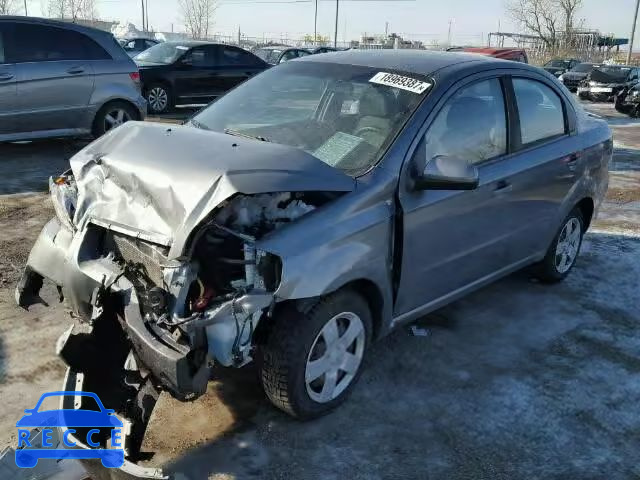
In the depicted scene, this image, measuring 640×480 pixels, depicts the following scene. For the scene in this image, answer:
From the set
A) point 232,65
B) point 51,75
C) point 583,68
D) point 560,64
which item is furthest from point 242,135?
point 560,64

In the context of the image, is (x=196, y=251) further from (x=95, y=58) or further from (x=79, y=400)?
(x=95, y=58)

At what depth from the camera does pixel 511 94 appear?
13.9ft

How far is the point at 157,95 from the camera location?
14.1 m

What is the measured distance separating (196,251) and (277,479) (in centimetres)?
108

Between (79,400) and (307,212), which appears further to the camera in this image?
(307,212)

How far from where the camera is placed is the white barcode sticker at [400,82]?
3691 millimetres

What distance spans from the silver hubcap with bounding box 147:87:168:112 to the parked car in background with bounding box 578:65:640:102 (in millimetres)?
16427

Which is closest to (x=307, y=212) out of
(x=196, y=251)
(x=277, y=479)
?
(x=196, y=251)

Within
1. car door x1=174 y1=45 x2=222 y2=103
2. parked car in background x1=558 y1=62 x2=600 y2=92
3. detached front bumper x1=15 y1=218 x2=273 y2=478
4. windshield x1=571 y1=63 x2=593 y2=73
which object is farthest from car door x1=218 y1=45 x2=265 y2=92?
windshield x1=571 y1=63 x2=593 y2=73

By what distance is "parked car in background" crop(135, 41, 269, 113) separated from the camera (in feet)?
46.1

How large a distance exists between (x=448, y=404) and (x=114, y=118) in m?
7.29

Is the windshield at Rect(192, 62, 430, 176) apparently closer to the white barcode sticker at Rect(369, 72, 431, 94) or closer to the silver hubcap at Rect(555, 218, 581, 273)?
the white barcode sticker at Rect(369, 72, 431, 94)

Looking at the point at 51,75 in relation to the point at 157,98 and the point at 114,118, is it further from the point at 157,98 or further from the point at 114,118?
the point at 157,98

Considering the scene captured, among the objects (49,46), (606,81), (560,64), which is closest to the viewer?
(49,46)
